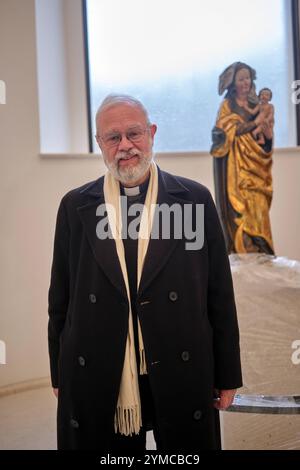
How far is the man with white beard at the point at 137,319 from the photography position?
1.51 meters

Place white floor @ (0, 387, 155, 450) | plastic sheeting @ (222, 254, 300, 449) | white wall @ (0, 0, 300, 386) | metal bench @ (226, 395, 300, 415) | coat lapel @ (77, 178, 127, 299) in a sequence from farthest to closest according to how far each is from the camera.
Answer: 1. white wall @ (0, 0, 300, 386)
2. white floor @ (0, 387, 155, 450)
3. plastic sheeting @ (222, 254, 300, 449)
4. metal bench @ (226, 395, 300, 415)
5. coat lapel @ (77, 178, 127, 299)

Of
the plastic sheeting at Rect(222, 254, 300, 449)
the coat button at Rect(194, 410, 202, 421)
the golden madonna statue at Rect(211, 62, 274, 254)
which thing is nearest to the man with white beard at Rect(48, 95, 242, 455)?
the coat button at Rect(194, 410, 202, 421)

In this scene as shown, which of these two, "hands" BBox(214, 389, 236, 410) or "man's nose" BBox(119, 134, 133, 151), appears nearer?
"man's nose" BBox(119, 134, 133, 151)

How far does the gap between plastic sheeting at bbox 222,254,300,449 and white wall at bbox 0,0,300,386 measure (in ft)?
6.66

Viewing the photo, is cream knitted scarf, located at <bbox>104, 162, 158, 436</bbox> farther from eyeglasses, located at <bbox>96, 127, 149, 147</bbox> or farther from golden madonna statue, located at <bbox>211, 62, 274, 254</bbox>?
golden madonna statue, located at <bbox>211, 62, 274, 254</bbox>

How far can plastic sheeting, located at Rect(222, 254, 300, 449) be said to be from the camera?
2729mm

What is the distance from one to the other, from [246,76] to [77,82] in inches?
70.6

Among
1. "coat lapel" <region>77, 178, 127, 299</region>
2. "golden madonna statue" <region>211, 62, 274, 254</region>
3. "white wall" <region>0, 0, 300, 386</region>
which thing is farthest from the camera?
"white wall" <region>0, 0, 300, 386</region>

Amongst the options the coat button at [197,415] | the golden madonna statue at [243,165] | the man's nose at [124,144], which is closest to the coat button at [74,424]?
the coat button at [197,415]

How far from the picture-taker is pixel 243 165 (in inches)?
172

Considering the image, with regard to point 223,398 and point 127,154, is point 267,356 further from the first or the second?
Answer: point 127,154

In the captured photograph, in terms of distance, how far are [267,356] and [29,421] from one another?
186 cm

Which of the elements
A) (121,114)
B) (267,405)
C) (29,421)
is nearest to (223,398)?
(267,405)

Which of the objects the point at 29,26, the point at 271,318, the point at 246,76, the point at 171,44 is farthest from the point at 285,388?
the point at 171,44
